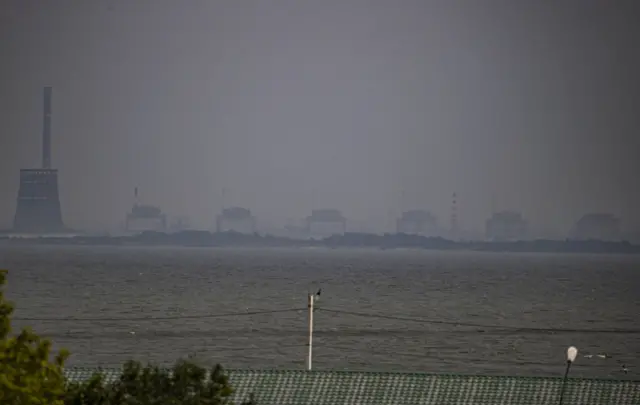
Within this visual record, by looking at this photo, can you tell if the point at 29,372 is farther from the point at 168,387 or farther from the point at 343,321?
the point at 343,321

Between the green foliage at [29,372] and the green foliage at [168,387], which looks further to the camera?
the green foliage at [168,387]

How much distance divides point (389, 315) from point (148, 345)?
17.9 meters

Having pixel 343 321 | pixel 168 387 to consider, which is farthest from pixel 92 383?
pixel 343 321

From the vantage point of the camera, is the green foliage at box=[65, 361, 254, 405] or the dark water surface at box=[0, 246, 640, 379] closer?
the green foliage at box=[65, 361, 254, 405]

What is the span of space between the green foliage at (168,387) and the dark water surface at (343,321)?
28.8 meters

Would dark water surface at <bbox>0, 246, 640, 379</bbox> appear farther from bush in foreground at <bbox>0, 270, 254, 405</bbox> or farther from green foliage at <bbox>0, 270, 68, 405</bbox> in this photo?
green foliage at <bbox>0, 270, 68, 405</bbox>

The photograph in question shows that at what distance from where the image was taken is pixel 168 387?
1393 centimetres

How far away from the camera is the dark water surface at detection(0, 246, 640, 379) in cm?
4681

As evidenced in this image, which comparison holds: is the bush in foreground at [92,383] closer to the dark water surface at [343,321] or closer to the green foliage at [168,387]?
the green foliage at [168,387]

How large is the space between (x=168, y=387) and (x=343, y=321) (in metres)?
49.1

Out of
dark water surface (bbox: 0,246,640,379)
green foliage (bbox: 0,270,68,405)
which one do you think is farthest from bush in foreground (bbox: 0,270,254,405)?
dark water surface (bbox: 0,246,640,379)

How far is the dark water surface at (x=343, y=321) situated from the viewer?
4681cm

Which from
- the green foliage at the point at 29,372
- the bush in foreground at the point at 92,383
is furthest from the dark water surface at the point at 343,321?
the green foliage at the point at 29,372

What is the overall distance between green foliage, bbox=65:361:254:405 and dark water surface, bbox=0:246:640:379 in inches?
1135
